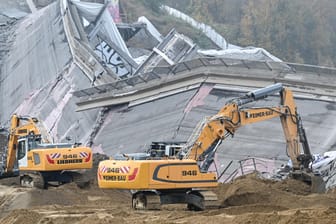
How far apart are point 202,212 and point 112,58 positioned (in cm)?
3367

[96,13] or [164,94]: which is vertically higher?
[96,13]

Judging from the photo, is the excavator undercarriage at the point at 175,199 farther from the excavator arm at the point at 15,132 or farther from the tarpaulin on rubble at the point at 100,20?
the tarpaulin on rubble at the point at 100,20

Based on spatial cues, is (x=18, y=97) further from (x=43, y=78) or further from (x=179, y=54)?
(x=179, y=54)

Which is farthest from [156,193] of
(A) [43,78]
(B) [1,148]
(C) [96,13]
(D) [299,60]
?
(D) [299,60]

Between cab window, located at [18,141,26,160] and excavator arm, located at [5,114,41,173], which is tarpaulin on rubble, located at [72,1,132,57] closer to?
excavator arm, located at [5,114,41,173]

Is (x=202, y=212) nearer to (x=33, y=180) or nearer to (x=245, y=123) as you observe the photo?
(x=245, y=123)

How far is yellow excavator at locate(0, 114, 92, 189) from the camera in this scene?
23.2 metres

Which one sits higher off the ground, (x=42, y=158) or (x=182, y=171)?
(x=42, y=158)

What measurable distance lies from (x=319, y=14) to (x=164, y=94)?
59030mm

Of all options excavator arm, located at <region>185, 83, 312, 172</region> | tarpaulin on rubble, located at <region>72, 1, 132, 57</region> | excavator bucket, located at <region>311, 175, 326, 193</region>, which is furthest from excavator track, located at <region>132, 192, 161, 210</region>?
tarpaulin on rubble, located at <region>72, 1, 132, 57</region>

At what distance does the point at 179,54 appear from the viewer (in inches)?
1738

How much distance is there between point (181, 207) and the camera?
17.7 m

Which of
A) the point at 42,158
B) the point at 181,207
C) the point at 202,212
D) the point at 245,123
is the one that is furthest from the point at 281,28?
the point at 202,212

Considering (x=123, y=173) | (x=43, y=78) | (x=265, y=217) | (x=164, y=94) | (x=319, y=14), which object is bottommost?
(x=265, y=217)
